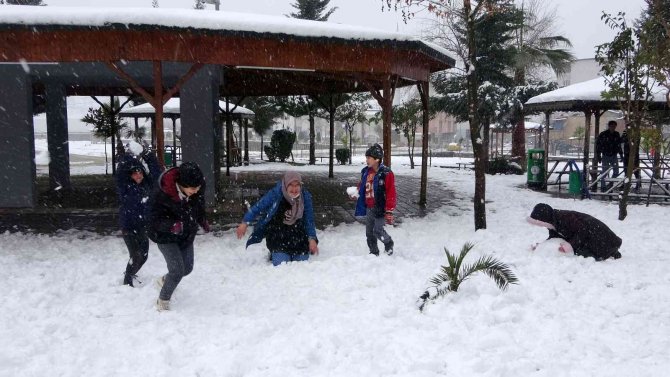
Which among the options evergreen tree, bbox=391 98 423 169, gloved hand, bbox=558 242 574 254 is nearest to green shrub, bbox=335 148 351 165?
evergreen tree, bbox=391 98 423 169

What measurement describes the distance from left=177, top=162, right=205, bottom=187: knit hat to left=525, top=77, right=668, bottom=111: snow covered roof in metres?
11.7

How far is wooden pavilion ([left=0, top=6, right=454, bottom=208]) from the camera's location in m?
7.23

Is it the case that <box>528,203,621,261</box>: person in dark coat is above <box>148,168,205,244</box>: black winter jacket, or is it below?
below

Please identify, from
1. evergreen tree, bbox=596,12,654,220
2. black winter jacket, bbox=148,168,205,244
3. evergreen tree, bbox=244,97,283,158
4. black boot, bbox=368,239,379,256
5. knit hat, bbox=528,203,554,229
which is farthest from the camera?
evergreen tree, bbox=244,97,283,158

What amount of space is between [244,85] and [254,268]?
404 inches

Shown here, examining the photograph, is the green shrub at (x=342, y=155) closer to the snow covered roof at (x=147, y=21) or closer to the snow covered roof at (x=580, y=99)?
the snow covered roof at (x=580, y=99)

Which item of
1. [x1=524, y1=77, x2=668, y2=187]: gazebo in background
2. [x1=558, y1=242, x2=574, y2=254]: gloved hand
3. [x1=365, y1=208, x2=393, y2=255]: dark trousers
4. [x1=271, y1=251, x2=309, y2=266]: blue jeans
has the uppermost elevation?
[x1=524, y1=77, x2=668, y2=187]: gazebo in background

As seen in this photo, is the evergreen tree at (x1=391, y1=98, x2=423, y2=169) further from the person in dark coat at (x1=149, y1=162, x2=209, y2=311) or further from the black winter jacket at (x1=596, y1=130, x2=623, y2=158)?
the person in dark coat at (x1=149, y1=162, x2=209, y2=311)

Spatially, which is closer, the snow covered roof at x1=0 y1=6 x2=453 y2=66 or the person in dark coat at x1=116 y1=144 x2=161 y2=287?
the person in dark coat at x1=116 y1=144 x2=161 y2=287

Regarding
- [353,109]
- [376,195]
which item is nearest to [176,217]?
[376,195]

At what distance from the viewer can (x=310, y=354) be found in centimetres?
376

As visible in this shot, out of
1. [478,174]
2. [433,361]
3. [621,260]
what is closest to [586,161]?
[478,174]

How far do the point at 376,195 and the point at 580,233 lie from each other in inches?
98.4

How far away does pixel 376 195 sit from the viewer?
6059 mm
